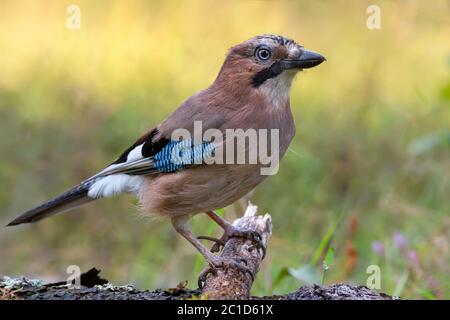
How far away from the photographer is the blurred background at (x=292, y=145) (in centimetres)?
607

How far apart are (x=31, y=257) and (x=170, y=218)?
2.34 meters

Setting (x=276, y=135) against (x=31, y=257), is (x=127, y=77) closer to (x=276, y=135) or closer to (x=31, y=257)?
(x=31, y=257)

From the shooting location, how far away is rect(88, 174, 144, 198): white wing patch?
481cm

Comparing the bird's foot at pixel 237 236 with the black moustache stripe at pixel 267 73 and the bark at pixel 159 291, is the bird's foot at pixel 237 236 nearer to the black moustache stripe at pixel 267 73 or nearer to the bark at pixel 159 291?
the bark at pixel 159 291

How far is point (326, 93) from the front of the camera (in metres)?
8.13

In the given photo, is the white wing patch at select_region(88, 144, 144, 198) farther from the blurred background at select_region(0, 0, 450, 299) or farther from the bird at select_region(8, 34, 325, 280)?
the blurred background at select_region(0, 0, 450, 299)

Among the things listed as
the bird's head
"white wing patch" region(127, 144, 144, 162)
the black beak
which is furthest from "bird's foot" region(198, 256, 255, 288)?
the black beak

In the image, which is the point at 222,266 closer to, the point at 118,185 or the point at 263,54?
the point at 118,185

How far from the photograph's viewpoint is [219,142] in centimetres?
440

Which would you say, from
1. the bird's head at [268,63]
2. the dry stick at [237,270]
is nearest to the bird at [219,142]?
the bird's head at [268,63]

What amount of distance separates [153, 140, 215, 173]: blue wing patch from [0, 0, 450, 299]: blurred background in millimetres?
857

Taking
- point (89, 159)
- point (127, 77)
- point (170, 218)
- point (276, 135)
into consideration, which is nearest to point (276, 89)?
point (276, 135)

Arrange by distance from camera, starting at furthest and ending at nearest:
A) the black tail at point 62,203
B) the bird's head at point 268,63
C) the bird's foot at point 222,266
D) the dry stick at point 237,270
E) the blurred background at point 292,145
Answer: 1. the blurred background at point 292,145
2. the black tail at point 62,203
3. the bird's head at point 268,63
4. the bird's foot at point 222,266
5. the dry stick at point 237,270
